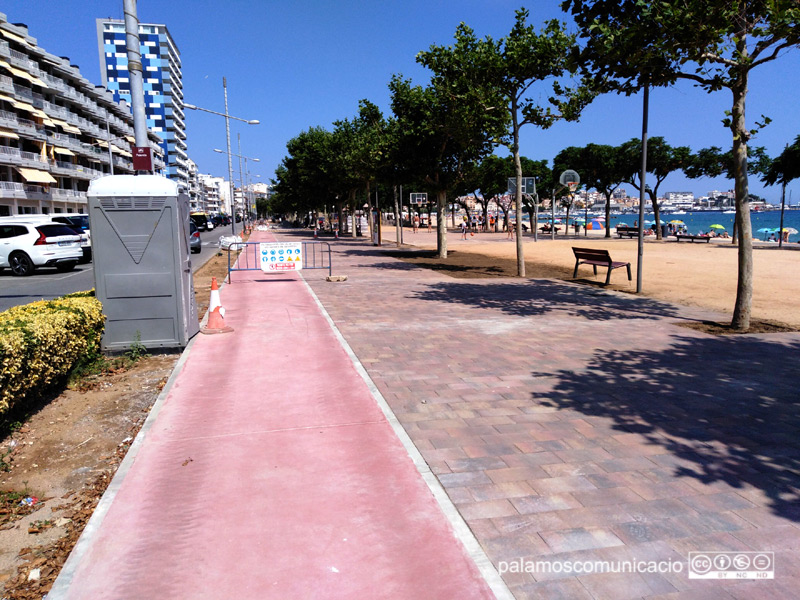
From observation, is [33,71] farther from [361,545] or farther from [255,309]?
[361,545]

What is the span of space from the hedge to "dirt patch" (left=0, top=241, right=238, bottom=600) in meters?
0.34

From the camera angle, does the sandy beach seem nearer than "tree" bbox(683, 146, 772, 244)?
Yes

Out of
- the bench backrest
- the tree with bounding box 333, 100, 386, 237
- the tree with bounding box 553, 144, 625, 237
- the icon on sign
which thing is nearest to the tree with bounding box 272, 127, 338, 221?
the tree with bounding box 333, 100, 386, 237

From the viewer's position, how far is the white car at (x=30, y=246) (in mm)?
18078

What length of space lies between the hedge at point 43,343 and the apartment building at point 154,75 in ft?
382

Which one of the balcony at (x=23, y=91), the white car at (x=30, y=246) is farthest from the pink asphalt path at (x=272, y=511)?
the balcony at (x=23, y=91)

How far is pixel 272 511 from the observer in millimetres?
3658

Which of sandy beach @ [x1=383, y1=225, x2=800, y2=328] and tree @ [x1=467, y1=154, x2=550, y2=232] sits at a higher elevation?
tree @ [x1=467, y1=154, x2=550, y2=232]

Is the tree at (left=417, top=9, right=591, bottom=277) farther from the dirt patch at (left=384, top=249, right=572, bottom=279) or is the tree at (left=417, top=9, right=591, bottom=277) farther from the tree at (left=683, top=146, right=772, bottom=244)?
the tree at (left=683, top=146, right=772, bottom=244)

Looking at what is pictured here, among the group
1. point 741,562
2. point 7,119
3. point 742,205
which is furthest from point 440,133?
point 7,119

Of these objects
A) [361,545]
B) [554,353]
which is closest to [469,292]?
[554,353]

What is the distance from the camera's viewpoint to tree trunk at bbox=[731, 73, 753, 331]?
8.83 m

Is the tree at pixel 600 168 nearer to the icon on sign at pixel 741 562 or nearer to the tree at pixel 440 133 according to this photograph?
the tree at pixel 440 133

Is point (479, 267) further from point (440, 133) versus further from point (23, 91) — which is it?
point (23, 91)
